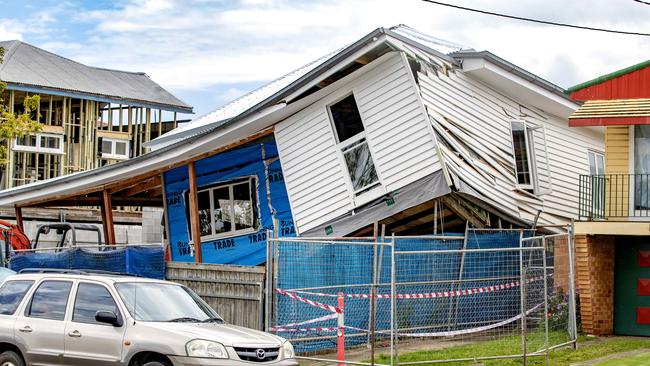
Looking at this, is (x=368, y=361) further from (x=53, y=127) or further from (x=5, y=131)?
(x=53, y=127)

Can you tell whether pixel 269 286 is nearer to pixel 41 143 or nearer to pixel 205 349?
pixel 205 349

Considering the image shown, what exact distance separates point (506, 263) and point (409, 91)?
3.86 metres

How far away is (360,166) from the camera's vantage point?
20234 mm

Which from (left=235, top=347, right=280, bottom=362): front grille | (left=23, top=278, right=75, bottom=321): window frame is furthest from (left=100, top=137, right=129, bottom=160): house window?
(left=235, top=347, right=280, bottom=362): front grille

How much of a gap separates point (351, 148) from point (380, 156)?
0.79 m

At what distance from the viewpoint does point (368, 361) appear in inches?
595

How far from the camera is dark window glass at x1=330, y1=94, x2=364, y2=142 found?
20.6m

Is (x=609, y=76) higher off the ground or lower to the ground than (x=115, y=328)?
higher

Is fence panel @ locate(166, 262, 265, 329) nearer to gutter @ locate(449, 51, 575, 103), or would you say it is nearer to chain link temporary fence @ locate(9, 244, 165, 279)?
chain link temporary fence @ locate(9, 244, 165, 279)

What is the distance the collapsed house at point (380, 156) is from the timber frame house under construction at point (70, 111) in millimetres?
20839

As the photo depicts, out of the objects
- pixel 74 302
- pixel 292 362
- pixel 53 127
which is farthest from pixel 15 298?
pixel 53 127

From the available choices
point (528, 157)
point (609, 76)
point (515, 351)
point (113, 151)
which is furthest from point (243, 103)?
point (113, 151)

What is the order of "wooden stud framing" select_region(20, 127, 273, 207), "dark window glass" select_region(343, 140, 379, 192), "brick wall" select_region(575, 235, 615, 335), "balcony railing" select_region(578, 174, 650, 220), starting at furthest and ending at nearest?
"wooden stud framing" select_region(20, 127, 273, 207) → "dark window glass" select_region(343, 140, 379, 192) → "balcony railing" select_region(578, 174, 650, 220) → "brick wall" select_region(575, 235, 615, 335)

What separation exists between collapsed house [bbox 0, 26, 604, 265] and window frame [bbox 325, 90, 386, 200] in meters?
0.03
